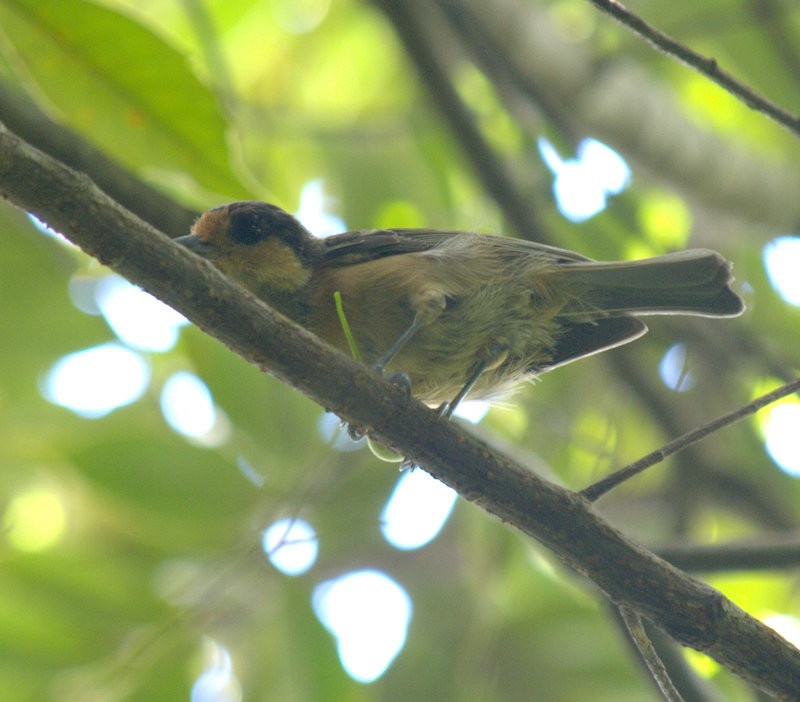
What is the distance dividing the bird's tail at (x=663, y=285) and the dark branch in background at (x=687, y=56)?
821mm

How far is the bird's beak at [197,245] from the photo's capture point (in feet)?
12.4

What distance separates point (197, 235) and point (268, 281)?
316 millimetres

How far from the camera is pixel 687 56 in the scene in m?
2.65

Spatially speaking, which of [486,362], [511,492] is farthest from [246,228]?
[511,492]

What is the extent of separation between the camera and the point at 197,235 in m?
3.88

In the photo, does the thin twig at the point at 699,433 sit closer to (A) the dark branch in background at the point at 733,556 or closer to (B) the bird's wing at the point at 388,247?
(A) the dark branch in background at the point at 733,556

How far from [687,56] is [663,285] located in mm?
1266

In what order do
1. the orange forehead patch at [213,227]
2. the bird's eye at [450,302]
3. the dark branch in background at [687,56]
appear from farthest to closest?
the orange forehead patch at [213,227] → the bird's eye at [450,302] → the dark branch in background at [687,56]

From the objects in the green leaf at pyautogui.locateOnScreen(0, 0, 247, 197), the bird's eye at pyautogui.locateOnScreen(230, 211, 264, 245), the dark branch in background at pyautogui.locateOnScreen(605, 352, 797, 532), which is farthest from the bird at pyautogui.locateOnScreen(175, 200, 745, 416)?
the dark branch in background at pyautogui.locateOnScreen(605, 352, 797, 532)

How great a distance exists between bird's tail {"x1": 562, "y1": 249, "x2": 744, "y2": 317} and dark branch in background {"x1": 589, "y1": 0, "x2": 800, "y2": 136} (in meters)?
0.82

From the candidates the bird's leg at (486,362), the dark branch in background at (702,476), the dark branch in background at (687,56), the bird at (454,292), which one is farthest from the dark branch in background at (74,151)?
the dark branch in background at (702,476)

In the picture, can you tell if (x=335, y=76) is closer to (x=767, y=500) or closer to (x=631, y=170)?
(x=631, y=170)

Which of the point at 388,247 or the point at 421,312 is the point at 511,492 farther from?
the point at 388,247

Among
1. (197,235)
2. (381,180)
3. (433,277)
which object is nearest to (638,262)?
(433,277)
